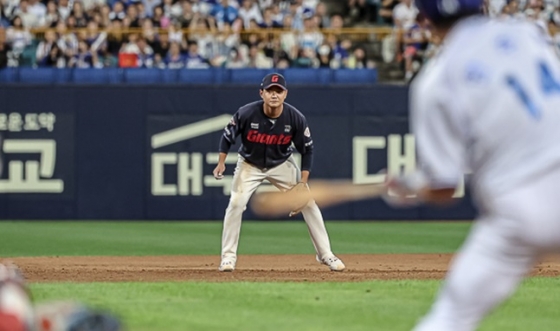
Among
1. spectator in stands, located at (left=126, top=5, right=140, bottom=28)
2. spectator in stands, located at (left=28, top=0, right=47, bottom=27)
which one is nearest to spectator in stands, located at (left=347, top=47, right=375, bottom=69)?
spectator in stands, located at (left=126, top=5, right=140, bottom=28)

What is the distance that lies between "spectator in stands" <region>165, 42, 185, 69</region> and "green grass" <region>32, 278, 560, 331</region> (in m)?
11.7

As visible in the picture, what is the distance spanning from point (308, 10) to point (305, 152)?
431 inches

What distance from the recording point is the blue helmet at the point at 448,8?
15.9 ft

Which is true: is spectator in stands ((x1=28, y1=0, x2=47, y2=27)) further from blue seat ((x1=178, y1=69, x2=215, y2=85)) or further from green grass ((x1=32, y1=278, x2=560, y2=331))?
green grass ((x1=32, y1=278, x2=560, y2=331))

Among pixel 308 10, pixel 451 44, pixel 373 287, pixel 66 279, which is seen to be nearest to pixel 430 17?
pixel 451 44

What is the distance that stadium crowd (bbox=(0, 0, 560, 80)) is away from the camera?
2122cm

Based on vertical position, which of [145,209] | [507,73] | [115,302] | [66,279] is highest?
[507,73]

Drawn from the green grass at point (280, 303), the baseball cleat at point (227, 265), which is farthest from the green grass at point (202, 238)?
the baseball cleat at point (227, 265)

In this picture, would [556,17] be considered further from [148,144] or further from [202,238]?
[202,238]

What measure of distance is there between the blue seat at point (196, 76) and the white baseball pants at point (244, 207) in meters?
9.03

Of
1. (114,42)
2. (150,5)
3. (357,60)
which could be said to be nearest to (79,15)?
(114,42)

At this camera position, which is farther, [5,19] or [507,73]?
[5,19]

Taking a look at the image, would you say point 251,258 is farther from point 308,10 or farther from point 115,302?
point 308,10

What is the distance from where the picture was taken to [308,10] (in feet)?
74.0
